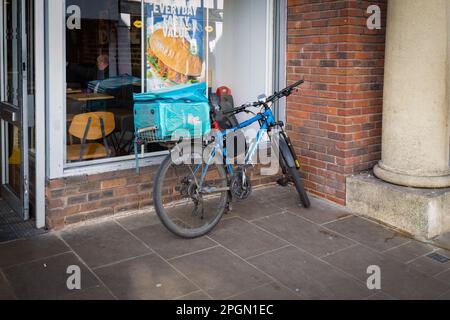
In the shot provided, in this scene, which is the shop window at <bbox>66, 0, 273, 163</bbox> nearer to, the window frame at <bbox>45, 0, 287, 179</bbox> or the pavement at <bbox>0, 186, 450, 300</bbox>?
the window frame at <bbox>45, 0, 287, 179</bbox>

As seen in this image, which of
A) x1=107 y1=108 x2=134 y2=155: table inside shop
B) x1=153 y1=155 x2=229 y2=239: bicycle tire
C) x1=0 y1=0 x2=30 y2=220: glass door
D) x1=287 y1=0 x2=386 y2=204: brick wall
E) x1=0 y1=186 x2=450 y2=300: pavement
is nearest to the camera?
x1=0 y1=186 x2=450 y2=300: pavement

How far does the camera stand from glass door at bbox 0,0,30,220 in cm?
445

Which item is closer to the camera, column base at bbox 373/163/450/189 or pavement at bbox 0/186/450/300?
pavement at bbox 0/186/450/300

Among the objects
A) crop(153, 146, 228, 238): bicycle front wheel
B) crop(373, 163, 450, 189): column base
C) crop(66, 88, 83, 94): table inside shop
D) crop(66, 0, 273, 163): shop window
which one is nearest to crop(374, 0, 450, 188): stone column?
crop(373, 163, 450, 189): column base

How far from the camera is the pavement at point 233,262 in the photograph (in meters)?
3.53

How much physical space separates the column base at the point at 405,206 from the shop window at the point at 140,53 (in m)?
1.64

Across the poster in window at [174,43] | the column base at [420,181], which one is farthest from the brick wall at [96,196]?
the column base at [420,181]

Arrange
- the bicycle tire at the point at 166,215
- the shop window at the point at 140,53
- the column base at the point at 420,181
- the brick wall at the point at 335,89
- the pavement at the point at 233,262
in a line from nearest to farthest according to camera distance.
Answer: the pavement at the point at 233,262, the bicycle tire at the point at 166,215, the shop window at the point at 140,53, the column base at the point at 420,181, the brick wall at the point at 335,89

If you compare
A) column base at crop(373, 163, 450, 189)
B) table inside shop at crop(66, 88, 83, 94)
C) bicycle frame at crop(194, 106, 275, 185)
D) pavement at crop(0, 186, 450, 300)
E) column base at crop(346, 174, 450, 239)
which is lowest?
pavement at crop(0, 186, 450, 300)

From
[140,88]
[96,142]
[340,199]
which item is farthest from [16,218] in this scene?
[340,199]

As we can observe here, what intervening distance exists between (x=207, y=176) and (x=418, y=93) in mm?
A: 2008

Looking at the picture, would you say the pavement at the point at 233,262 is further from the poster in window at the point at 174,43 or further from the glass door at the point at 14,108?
the poster in window at the point at 174,43

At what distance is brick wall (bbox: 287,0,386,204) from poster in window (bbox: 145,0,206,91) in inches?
40.6
